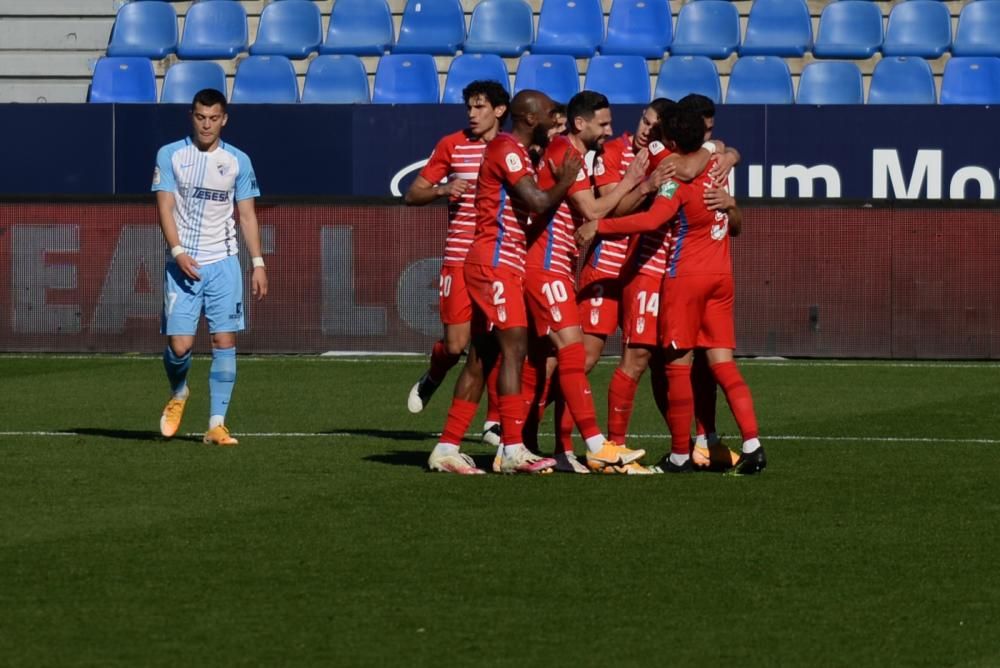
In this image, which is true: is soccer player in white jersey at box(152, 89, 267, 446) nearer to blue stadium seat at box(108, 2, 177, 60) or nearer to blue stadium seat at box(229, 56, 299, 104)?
blue stadium seat at box(229, 56, 299, 104)

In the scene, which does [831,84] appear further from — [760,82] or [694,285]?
[694,285]

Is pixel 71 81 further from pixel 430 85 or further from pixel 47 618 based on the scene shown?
pixel 47 618

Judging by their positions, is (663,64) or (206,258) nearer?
(206,258)

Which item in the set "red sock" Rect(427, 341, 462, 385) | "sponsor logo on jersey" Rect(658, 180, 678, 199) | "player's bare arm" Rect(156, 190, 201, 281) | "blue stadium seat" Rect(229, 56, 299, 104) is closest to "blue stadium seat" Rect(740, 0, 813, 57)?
"blue stadium seat" Rect(229, 56, 299, 104)

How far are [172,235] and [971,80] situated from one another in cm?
1136

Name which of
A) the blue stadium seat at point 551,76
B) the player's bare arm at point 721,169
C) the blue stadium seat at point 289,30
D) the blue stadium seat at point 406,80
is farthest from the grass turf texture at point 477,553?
the blue stadium seat at point 289,30

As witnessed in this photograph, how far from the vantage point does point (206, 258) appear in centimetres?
1102

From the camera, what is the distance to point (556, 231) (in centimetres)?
961

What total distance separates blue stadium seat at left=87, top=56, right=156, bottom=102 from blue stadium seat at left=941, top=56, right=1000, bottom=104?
8.50 meters

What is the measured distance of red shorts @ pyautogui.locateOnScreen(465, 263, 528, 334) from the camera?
9453 millimetres

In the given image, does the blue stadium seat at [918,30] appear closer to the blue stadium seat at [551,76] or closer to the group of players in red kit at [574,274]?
the blue stadium seat at [551,76]

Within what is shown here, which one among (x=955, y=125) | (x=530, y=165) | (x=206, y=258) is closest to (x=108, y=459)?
(x=206, y=258)

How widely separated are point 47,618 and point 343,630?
37.4 inches

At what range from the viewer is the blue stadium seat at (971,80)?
1977 centimetres
